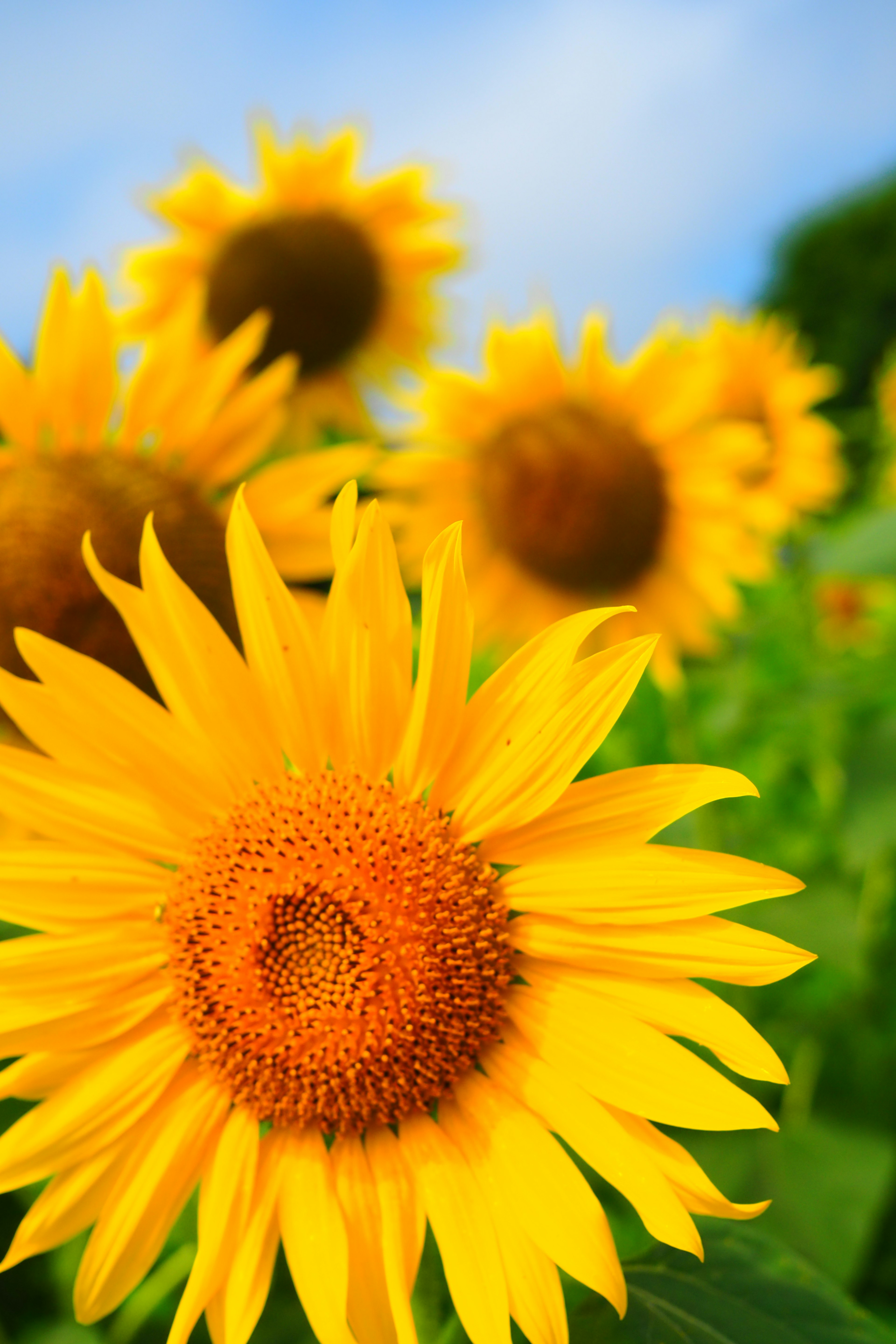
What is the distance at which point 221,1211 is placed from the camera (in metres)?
1.06

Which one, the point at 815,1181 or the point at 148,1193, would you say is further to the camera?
the point at 815,1181

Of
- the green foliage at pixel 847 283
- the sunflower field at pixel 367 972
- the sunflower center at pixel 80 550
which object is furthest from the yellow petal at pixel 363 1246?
the green foliage at pixel 847 283

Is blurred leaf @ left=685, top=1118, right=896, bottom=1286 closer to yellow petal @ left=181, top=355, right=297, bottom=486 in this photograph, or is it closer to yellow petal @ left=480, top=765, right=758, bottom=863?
yellow petal @ left=480, top=765, right=758, bottom=863

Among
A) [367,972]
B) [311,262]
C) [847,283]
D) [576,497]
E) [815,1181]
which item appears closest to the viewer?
[367,972]

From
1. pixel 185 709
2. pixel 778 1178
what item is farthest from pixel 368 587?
pixel 778 1178

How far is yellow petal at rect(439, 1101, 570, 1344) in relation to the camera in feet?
3.21

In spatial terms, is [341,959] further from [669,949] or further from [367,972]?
[669,949]

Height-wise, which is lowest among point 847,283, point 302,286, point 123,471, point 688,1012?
point 688,1012

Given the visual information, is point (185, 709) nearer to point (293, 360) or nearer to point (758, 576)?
point (758, 576)

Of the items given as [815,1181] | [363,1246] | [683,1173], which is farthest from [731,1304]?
[815,1181]

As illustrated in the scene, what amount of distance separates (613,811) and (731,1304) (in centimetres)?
49

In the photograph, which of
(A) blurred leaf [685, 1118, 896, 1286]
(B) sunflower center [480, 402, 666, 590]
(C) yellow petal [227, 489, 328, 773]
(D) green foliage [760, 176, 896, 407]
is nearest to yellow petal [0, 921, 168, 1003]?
(C) yellow petal [227, 489, 328, 773]

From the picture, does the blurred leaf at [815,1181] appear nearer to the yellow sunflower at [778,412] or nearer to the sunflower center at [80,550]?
the sunflower center at [80,550]

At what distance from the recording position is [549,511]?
2.65m
